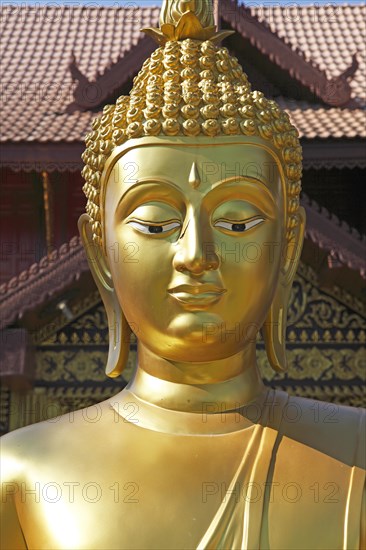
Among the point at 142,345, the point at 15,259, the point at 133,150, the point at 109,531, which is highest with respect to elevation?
the point at 133,150

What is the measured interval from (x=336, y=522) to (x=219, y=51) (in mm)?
1223

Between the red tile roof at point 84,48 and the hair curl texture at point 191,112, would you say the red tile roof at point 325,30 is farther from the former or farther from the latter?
the hair curl texture at point 191,112

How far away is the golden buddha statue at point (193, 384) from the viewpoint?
274 cm

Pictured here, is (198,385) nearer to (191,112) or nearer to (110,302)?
(110,302)

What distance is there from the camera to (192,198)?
2824 millimetres

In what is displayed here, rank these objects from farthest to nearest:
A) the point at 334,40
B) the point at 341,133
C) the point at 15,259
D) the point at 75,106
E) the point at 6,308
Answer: the point at 334,40
the point at 15,259
the point at 75,106
the point at 341,133
the point at 6,308

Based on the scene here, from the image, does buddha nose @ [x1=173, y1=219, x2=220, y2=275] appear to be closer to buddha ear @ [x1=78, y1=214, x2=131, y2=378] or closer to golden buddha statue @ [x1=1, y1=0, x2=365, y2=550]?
golden buddha statue @ [x1=1, y1=0, x2=365, y2=550]

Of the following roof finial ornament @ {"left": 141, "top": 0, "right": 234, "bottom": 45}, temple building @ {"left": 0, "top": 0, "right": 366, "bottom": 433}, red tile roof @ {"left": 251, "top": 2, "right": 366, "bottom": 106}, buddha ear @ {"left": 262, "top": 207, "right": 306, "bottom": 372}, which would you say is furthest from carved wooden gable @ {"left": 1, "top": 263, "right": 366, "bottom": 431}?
roof finial ornament @ {"left": 141, "top": 0, "right": 234, "bottom": 45}

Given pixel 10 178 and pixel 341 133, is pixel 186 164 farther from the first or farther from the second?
pixel 10 178

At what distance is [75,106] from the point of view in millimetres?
9820

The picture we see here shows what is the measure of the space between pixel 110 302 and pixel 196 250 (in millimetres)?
492

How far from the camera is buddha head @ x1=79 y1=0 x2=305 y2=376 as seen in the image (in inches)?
111

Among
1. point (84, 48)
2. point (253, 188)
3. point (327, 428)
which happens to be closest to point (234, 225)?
point (253, 188)

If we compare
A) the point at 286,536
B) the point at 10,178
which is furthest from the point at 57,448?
the point at 10,178
